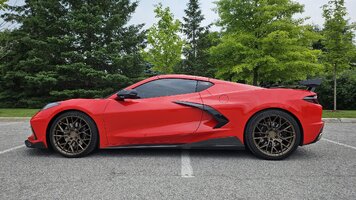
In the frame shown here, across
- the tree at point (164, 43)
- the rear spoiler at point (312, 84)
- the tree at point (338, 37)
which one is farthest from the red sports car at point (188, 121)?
the tree at point (164, 43)

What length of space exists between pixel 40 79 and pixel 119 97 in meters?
15.1

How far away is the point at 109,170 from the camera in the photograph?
3.69 metres

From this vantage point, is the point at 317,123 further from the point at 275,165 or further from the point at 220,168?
the point at 220,168

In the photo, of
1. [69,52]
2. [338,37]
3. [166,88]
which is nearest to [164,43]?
[69,52]

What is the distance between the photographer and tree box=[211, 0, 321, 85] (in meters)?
15.7

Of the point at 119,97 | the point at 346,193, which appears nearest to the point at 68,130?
the point at 119,97

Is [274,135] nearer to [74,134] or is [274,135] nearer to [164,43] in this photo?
[74,134]

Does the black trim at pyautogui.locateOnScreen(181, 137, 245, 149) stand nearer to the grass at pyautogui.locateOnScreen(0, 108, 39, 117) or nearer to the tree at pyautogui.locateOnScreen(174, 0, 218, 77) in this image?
the grass at pyautogui.locateOnScreen(0, 108, 39, 117)

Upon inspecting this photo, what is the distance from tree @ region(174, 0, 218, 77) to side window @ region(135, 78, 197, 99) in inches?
1044

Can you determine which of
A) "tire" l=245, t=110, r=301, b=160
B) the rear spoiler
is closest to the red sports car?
"tire" l=245, t=110, r=301, b=160

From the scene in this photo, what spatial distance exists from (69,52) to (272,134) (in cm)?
1592

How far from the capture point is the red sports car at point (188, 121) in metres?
4.28

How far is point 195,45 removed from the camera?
37.9 metres

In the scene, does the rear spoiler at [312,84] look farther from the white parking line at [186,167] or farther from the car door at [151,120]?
the white parking line at [186,167]
